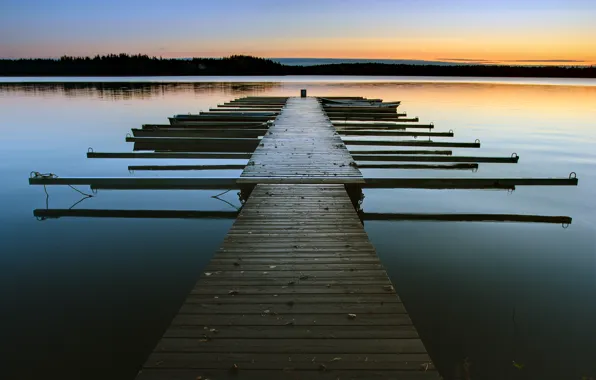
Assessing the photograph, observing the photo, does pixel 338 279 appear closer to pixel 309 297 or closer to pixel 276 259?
pixel 309 297

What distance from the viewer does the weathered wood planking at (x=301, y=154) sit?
30.0 feet

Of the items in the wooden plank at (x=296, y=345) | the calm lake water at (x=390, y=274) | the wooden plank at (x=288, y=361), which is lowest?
the calm lake water at (x=390, y=274)

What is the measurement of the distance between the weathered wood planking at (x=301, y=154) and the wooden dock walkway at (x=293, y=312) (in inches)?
83.1

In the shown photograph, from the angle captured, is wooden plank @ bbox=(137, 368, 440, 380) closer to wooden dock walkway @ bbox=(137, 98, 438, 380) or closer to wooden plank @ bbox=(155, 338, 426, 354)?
wooden dock walkway @ bbox=(137, 98, 438, 380)

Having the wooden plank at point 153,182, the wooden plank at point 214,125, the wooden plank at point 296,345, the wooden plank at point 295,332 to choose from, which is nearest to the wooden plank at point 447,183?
the wooden plank at point 153,182

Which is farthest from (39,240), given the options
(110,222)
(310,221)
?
(310,221)

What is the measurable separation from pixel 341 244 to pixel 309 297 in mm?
1470

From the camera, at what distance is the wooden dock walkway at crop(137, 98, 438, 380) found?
328 cm

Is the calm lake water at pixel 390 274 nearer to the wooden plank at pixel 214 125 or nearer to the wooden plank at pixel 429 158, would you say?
the wooden plank at pixel 429 158

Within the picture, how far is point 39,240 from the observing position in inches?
353

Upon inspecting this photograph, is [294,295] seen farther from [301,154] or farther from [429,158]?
[429,158]

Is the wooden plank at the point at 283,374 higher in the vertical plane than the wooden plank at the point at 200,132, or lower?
lower

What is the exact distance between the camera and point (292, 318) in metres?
3.89

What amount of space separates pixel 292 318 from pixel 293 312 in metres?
0.10
